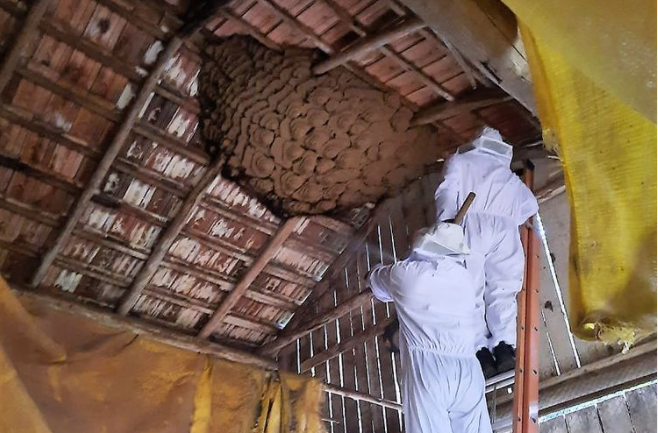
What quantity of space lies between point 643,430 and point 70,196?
10.9 ft

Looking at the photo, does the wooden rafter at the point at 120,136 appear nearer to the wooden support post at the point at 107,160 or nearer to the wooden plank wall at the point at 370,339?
the wooden support post at the point at 107,160

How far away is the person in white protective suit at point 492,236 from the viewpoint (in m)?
2.79

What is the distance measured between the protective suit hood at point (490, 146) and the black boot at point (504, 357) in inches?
33.4

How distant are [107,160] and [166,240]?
2.38ft

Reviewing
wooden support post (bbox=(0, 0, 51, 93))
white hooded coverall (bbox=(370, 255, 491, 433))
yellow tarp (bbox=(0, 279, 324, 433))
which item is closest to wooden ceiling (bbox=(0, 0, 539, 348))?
wooden support post (bbox=(0, 0, 51, 93))

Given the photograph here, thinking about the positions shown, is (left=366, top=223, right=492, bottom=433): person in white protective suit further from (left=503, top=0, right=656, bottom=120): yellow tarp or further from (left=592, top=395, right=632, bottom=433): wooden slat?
(left=503, top=0, right=656, bottom=120): yellow tarp

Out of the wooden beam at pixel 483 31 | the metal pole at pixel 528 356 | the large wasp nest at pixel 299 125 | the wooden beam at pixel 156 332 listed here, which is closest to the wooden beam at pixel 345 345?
the wooden beam at pixel 156 332

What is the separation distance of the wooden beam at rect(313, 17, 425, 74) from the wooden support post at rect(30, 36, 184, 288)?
0.82 metres

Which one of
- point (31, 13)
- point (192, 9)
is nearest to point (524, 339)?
point (192, 9)

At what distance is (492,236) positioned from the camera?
9.37 ft

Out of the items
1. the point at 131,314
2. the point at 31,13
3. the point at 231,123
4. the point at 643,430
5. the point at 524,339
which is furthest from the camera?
the point at 131,314

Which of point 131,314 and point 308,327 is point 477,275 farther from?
point 131,314

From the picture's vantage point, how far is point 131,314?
4703 millimetres

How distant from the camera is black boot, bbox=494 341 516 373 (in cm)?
277
